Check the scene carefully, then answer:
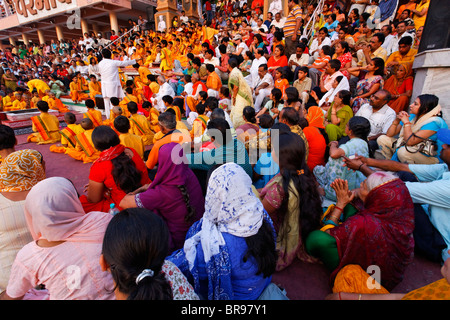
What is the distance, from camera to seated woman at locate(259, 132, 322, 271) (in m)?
1.90

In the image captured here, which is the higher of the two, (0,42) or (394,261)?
(0,42)

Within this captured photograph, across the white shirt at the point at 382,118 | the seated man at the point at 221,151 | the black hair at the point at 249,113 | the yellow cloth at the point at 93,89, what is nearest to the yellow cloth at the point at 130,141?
the seated man at the point at 221,151

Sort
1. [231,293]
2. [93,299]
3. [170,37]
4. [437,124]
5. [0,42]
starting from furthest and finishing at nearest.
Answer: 1. [0,42]
2. [170,37]
3. [437,124]
4. [231,293]
5. [93,299]

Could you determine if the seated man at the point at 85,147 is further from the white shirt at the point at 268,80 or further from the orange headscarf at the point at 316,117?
the orange headscarf at the point at 316,117

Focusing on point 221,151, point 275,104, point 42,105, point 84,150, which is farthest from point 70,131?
point 275,104

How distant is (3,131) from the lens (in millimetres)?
2842

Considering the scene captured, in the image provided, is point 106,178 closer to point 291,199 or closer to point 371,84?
point 291,199

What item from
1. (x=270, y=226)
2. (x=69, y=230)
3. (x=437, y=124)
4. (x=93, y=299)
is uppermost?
(x=437, y=124)

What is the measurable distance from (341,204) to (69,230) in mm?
2213

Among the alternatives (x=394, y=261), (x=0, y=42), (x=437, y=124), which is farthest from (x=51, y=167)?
(x=0, y=42)

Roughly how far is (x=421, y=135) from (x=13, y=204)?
426 cm

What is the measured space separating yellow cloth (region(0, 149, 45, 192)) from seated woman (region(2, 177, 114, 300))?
2.27 feet

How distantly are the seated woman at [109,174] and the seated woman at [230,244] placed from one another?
49.9 inches
